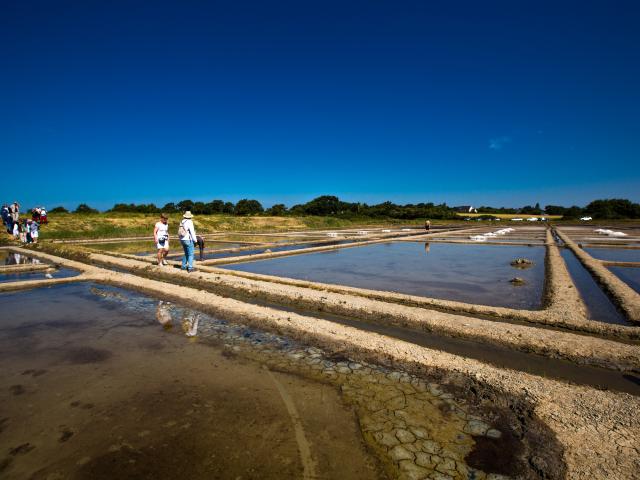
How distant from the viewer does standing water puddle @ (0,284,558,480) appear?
2602mm

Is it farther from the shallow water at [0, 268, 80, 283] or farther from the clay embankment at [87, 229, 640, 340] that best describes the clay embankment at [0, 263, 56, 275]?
the clay embankment at [87, 229, 640, 340]

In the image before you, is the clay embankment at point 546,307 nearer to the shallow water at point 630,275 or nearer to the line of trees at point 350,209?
the shallow water at point 630,275

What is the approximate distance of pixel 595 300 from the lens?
7973mm

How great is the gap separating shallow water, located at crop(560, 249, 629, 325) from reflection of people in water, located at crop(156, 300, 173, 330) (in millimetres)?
7760

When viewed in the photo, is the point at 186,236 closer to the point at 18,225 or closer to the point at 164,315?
the point at 164,315

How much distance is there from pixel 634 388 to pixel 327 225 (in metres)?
46.7

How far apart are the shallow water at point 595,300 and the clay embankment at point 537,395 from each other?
376 centimetres

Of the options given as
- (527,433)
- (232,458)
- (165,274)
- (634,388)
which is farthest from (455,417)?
(165,274)

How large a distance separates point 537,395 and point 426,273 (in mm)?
7730

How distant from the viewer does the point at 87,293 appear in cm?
841

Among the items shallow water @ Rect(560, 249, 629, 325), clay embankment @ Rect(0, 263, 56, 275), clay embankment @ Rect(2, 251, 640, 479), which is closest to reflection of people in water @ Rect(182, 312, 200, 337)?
clay embankment @ Rect(2, 251, 640, 479)

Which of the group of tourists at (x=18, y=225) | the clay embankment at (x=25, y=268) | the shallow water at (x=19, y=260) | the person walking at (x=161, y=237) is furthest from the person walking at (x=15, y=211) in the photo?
the person walking at (x=161, y=237)

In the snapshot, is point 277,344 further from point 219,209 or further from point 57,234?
point 219,209

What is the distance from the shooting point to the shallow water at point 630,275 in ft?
31.7
